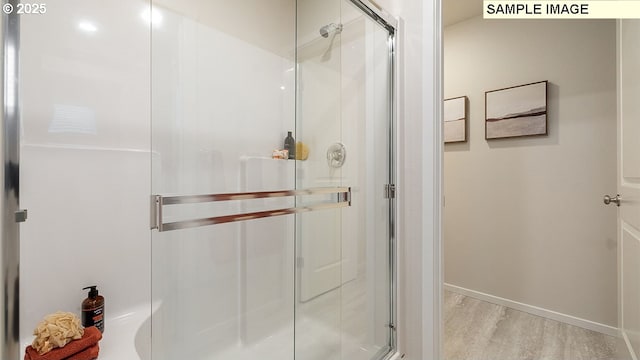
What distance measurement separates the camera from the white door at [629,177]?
113cm

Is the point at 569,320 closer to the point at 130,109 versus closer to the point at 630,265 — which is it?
the point at 630,265

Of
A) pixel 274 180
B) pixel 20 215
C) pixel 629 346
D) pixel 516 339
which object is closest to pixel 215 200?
pixel 274 180

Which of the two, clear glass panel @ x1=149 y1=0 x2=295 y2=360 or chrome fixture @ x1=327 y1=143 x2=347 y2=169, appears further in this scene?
chrome fixture @ x1=327 y1=143 x2=347 y2=169

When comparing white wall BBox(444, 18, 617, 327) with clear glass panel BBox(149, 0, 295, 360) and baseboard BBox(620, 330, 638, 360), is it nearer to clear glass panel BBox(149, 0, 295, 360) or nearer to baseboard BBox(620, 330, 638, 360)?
baseboard BBox(620, 330, 638, 360)

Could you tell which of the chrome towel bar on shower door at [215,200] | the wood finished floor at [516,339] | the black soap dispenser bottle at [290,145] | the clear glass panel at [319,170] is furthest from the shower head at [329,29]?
the wood finished floor at [516,339]

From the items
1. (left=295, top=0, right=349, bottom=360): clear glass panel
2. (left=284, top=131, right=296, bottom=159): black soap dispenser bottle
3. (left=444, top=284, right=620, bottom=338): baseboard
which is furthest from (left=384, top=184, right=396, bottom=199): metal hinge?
(left=444, top=284, right=620, bottom=338): baseboard

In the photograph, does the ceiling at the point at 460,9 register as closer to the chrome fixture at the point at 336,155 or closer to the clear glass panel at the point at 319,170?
the clear glass panel at the point at 319,170

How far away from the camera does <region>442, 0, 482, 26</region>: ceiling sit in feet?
7.22

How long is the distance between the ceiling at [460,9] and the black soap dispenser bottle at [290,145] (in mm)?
1705

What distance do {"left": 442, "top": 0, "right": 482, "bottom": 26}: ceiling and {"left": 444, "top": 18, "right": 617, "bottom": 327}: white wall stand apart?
0.08m

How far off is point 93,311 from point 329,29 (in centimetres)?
149

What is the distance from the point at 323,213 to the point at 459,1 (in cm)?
207

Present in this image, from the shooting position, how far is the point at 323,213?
4.25 feet

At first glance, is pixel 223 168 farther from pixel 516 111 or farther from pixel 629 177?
pixel 516 111
